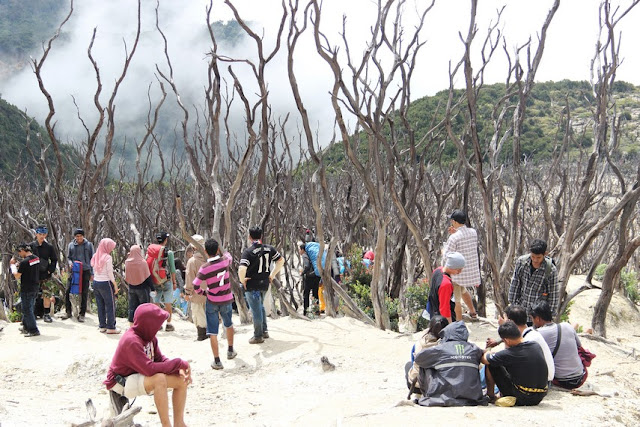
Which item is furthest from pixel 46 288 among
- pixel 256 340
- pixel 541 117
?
pixel 541 117

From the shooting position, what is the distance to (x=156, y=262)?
25.1ft

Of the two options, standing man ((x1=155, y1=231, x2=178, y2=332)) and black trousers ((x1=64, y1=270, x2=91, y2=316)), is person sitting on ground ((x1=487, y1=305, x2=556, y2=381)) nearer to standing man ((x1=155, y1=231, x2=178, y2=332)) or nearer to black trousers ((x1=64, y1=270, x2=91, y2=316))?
standing man ((x1=155, y1=231, x2=178, y2=332))

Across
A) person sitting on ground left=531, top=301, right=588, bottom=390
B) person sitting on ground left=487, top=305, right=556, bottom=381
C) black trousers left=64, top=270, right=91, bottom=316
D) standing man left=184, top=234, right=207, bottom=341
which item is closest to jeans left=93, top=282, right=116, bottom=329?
black trousers left=64, top=270, right=91, bottom=316

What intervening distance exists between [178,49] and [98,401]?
398 ft

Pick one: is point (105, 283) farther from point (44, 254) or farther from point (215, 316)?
point (215, 316)

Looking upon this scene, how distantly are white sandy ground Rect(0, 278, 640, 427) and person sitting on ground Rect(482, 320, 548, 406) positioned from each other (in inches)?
5.7

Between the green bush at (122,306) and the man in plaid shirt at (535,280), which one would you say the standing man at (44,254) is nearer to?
the green bush at (122,306)

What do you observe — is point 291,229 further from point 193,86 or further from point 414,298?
point 193,86

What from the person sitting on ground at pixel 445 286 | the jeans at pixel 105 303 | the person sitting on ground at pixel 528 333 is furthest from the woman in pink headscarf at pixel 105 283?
the person sitting on ground at pixel 528 333

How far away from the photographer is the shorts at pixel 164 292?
25.7 ft

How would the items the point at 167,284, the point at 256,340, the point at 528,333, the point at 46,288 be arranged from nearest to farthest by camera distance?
the point at 528,333 < the point at 256,340 < the point at 167,284 < the point at 46,288

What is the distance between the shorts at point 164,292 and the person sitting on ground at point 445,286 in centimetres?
375

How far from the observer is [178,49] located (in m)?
118

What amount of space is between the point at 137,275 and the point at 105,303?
0.58 m
